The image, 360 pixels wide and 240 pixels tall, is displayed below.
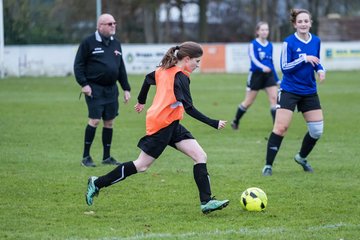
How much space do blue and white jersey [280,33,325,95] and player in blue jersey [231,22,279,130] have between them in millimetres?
5086

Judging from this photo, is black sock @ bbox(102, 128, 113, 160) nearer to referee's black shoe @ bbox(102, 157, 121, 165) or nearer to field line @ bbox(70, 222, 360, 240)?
referee's black shoe @ bbox(102, 157, 121, 165)

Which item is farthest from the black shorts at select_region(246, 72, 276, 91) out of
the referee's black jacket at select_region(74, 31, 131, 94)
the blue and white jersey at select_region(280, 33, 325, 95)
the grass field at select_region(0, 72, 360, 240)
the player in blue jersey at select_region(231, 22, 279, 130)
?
the blue and white jersey at select_region(280, 33, 325, 95)

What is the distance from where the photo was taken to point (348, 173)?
1032 cm

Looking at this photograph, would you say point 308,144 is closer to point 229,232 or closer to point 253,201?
point 253,201

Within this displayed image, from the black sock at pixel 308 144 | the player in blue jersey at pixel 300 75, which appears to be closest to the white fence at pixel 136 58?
the black sock at pixel 308 144

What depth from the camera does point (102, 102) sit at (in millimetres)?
11070

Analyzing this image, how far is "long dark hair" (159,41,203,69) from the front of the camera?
7.54 metres

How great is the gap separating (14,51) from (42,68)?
1521mm

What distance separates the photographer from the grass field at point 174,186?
702 centimetres

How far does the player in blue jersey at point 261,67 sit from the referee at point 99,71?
15.1 ft

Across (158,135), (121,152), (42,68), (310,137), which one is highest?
(158,135)

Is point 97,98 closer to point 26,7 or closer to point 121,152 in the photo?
point 121,152

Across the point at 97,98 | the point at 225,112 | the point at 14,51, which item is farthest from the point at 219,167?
the point at 14,51

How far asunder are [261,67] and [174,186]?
616cm
